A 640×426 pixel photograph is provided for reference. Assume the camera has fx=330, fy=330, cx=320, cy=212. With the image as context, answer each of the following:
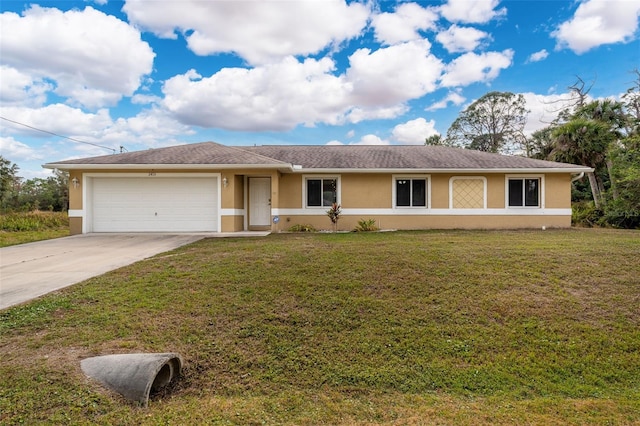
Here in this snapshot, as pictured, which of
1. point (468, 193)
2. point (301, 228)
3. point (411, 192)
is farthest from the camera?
point (411, 192)

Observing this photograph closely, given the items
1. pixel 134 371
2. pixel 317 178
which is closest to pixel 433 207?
pixel 317 178

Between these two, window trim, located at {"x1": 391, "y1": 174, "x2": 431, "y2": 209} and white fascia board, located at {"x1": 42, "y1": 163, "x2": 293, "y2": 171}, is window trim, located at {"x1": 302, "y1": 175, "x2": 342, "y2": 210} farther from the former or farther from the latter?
window trim, located at {"x1": 391, "y1": 174, "x2": 431, "y2": 209}

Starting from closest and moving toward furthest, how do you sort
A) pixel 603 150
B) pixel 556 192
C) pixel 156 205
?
pixel 156 205 → pixel 556 192 → pixel 603 150

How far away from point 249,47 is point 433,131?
23.5 metres

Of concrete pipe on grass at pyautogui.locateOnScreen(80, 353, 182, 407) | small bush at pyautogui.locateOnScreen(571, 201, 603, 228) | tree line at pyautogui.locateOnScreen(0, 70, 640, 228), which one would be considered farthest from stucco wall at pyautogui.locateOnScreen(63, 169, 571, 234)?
concrete pipe on grass at pyautogui.locateOnScreen(80, 353, 182, 407)

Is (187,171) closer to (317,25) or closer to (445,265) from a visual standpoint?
(317,25)

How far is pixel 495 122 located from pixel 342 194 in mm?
29629

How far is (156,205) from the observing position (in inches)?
502

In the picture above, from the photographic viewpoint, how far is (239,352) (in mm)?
3828

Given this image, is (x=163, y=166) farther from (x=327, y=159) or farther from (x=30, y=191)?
(x=30, y=191)

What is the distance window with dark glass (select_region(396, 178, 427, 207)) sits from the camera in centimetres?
1409

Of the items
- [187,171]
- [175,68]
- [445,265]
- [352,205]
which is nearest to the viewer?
[445,265]

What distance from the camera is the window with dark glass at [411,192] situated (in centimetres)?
1409

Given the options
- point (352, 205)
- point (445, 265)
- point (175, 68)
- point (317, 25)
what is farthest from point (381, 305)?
point (175, 68)
